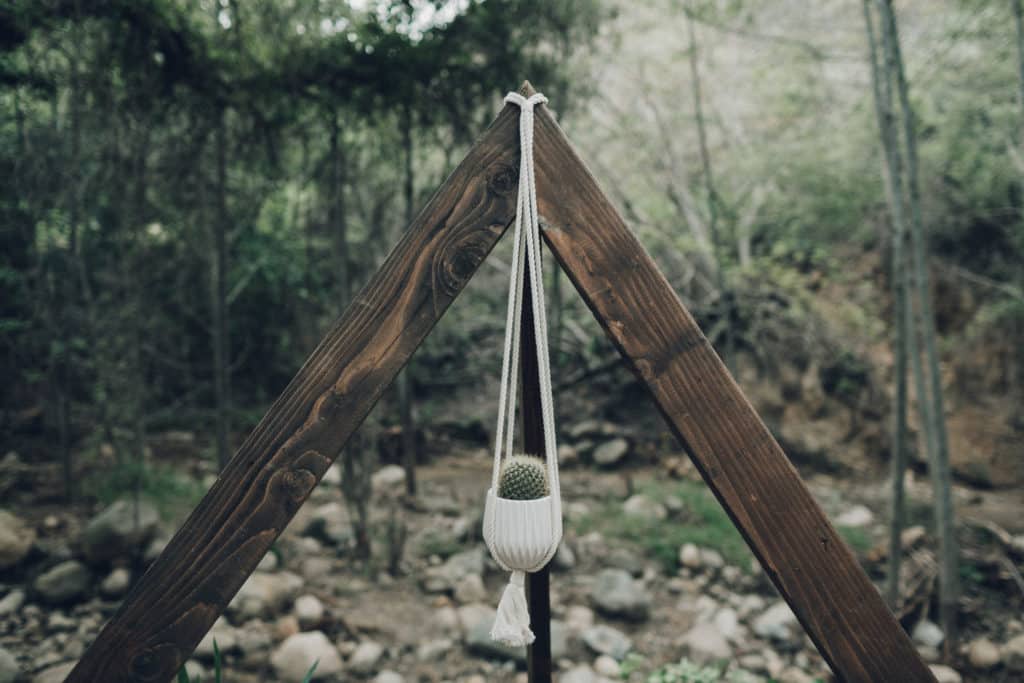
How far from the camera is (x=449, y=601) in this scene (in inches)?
149

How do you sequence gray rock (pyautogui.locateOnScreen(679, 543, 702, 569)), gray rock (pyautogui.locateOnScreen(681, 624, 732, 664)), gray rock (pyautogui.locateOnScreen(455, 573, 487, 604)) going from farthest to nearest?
1. gray rock (pyautogui.locateOnScreen(679, 543, 702, 569))
2. gray rock (pyautogui.locateOnScreen(455, 573, 487, 604))
3. gray rock (pyautogui.locateOnScreen(681, 624, 732, 664))

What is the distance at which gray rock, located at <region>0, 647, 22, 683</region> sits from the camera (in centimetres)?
252

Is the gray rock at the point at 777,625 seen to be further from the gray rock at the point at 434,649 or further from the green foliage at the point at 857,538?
the gray rock at the point at 434,649

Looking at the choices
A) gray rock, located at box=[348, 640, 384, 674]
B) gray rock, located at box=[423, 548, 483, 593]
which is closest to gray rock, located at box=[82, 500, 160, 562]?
gray rock, located at box=[348, 640, 384, 674]

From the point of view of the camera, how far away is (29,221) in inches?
140

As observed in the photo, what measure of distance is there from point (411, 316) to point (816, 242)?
7.07 metres

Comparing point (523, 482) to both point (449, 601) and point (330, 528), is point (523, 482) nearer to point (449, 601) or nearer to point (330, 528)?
point (449, 601)

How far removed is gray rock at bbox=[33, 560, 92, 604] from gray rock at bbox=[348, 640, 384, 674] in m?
1.79

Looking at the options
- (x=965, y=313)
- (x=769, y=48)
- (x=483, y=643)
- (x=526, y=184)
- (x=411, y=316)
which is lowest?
(x=483, y=643)

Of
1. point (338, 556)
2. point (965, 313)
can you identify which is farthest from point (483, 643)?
point (965, 313)

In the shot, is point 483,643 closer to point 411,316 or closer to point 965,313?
point 411,316

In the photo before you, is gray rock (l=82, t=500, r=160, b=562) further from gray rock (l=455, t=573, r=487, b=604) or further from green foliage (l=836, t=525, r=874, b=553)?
green foliage (l=836, t=525, r=874, b=553)

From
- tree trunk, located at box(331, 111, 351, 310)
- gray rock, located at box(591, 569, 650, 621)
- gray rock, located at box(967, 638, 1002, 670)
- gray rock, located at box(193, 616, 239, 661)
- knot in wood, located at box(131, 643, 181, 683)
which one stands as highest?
tree trunk, located at box(331, 111, 351, 310)

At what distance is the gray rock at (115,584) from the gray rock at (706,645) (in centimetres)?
349
